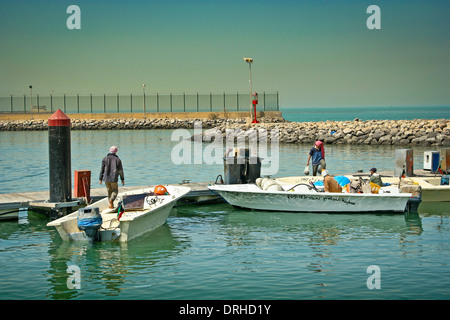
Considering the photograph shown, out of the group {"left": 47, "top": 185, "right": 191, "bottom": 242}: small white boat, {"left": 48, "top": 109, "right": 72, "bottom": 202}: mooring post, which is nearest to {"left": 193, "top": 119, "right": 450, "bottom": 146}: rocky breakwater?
{"left": 47, "top": 185, "right": 191, "bottom": 242}: small white boat

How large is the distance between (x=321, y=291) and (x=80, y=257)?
4915 mm

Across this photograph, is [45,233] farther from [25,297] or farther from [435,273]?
[435,273]

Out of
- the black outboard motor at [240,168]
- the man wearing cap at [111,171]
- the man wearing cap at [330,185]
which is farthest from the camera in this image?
the black outboard motor at [240,168]

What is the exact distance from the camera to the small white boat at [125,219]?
492 inches

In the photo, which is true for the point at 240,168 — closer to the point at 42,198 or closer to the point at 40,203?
the point at 42,198

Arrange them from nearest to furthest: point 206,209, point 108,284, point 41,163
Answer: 1. point 108,284
2. point 206,209
3. point 41,163

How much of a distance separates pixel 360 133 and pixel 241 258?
126 feet

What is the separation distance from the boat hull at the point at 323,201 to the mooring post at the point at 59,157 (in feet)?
14.8

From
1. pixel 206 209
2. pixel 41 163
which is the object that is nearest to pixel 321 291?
pixel 206 209

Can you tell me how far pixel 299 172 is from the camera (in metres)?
27.7

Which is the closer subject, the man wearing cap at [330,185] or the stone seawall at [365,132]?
the man wearing cap at [330,185]

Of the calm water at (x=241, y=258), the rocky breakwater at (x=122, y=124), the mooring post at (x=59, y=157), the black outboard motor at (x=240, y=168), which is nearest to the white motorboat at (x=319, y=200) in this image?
the calm water at (x=241, y=258)

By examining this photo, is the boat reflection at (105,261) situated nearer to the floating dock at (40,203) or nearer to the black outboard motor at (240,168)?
the floating dock at (40,203)

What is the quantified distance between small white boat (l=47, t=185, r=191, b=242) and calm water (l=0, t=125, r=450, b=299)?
0.23 meters
